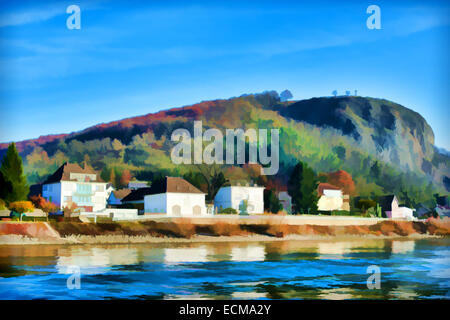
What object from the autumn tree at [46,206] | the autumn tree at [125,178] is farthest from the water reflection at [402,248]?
the autumn tree at [125,178]

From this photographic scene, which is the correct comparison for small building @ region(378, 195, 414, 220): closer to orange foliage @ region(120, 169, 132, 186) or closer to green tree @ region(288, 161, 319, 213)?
green tree @ region(288, 161, 319, 213)

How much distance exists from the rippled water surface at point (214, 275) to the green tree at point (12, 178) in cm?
1487

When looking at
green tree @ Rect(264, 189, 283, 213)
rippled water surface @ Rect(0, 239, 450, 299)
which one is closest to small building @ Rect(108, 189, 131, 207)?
green tree @ Rect(264, 189, 283, 213)

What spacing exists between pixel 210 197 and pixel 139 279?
45.7 m

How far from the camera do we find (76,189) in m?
53.8

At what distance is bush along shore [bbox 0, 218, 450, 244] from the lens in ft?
124

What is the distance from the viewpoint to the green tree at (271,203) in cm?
6362

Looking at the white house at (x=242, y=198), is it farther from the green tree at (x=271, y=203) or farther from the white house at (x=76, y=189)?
the white house at (x=76, y=189)

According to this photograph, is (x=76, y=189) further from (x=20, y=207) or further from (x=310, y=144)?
(x=310, y=144)

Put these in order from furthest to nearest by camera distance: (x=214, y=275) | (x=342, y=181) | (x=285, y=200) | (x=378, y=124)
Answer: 1. (x=378, y=124)
2. (x=342, y=181)
3. (x=285, y=200)
4. (x=214, y=275)

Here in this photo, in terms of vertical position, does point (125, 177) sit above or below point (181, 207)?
above

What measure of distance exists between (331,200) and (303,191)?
13797 mm

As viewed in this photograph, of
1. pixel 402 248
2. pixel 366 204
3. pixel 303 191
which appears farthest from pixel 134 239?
pixel 366 204
